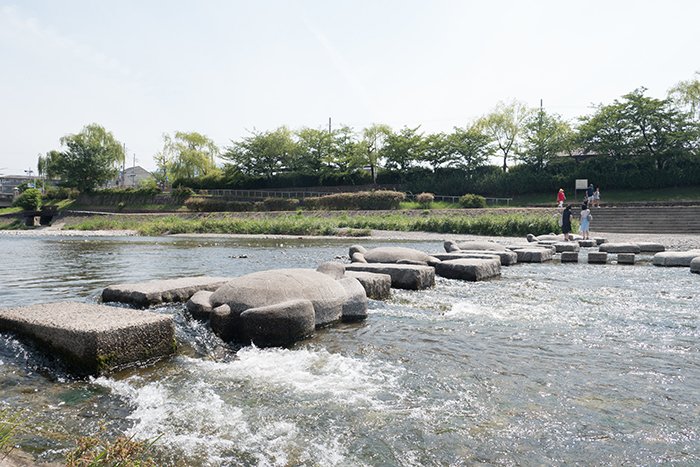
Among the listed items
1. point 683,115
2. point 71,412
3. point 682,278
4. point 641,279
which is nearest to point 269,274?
point 71,412

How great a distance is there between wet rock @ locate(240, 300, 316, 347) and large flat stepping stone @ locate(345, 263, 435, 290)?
4.58 m

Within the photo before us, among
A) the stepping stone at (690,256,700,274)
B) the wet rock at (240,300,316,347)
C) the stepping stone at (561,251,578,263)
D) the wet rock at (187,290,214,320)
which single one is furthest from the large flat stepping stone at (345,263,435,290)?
the stepping stone at (690,256,700,274)

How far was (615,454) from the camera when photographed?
11.8ft

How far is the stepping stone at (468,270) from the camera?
12.0 m

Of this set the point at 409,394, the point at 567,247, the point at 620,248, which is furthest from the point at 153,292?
the point at 620,248

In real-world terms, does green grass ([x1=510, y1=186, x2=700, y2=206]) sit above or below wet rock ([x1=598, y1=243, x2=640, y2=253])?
above

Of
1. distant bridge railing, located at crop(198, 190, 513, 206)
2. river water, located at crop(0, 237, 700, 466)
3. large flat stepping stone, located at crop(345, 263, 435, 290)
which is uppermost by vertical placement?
distant bridge railing, located at crop(198, 190, 513, 206)

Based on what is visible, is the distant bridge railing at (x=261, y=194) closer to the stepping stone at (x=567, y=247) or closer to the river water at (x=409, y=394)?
the stepping stone at (x=567, y=247)

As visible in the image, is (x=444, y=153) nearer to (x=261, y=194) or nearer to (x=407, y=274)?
(x=261, y=194)

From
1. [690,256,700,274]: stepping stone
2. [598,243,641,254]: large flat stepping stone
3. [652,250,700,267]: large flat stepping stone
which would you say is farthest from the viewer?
[598,243,641,254]: large flat stepping stone

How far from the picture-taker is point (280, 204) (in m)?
54.6

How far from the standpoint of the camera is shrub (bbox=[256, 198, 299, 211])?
54.1 metres

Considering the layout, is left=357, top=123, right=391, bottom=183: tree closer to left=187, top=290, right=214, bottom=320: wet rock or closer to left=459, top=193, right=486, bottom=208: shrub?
left=459, top=193, right=486, bottom=208: shrub

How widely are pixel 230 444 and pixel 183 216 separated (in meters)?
53.0
